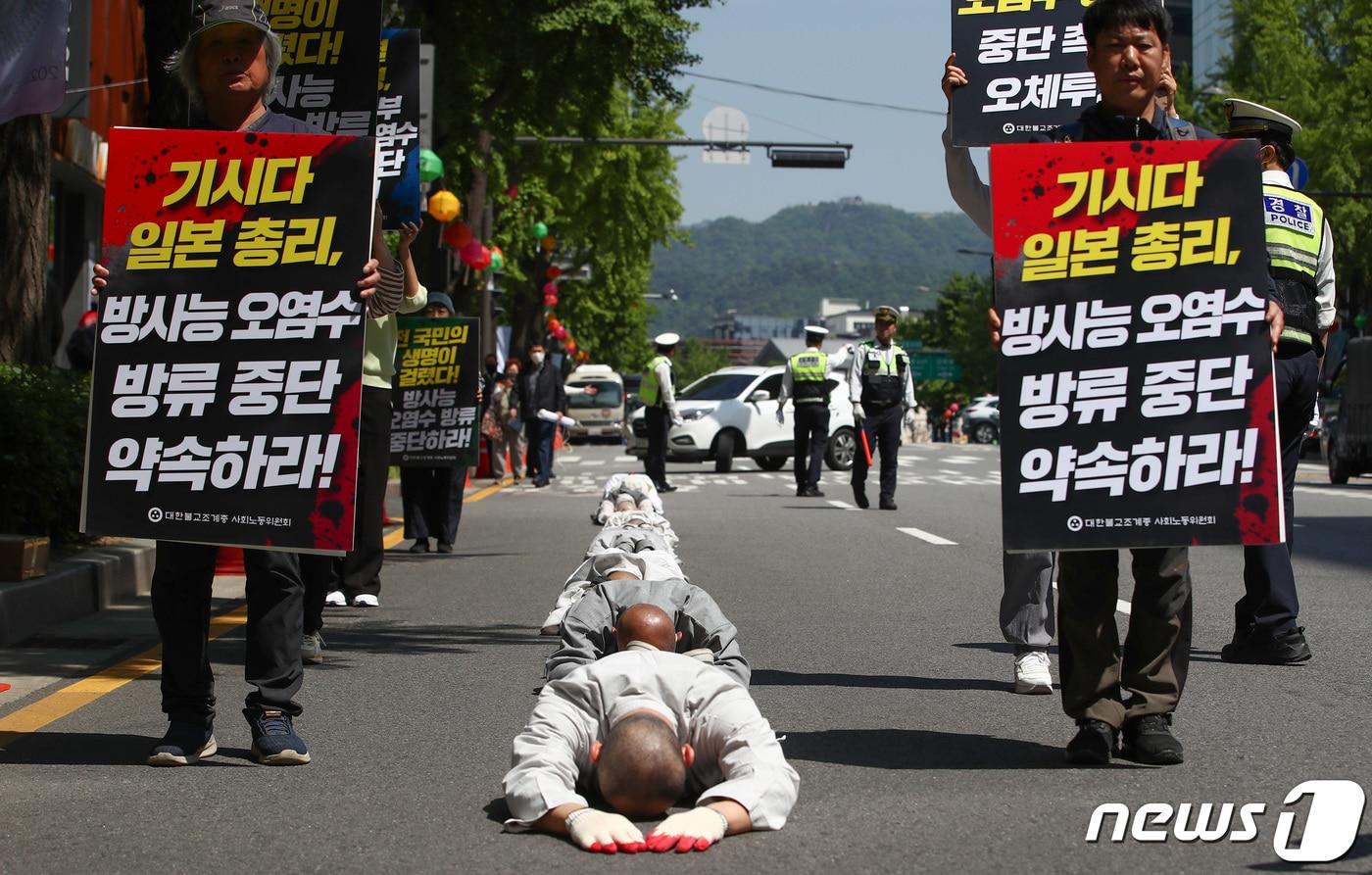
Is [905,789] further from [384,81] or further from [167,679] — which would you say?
[384,81]

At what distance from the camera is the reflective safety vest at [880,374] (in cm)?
1800

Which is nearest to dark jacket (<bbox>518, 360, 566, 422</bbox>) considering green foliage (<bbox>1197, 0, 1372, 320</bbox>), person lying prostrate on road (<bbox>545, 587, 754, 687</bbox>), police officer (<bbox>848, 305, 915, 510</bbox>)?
police officer (<bbox>848, 305, 915, 510</bbox>)

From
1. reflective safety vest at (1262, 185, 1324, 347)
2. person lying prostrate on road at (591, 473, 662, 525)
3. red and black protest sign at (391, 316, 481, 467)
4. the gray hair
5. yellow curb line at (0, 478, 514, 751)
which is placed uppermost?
the gray hair


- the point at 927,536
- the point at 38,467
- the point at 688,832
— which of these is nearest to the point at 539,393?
the point at 927,536

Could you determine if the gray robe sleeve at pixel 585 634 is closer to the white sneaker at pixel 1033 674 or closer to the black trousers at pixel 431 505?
the white sneaker at pixel 1033 674

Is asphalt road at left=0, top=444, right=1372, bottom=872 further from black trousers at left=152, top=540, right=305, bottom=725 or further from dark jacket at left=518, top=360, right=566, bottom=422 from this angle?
dark jacket at left=518, top=360, right=566, bottom=422

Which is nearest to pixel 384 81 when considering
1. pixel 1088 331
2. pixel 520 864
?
pixel 1088 331

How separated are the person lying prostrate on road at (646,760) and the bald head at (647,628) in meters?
0.30

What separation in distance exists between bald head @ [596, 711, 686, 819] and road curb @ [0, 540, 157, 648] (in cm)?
450

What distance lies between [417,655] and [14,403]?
3425 mm

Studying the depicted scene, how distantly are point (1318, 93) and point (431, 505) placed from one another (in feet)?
146

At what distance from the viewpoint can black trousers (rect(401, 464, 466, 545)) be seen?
13.3 m

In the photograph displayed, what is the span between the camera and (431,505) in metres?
13.4

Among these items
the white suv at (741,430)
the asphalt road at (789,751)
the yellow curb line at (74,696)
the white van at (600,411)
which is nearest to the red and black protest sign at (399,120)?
the asphalt road at (789,751)
